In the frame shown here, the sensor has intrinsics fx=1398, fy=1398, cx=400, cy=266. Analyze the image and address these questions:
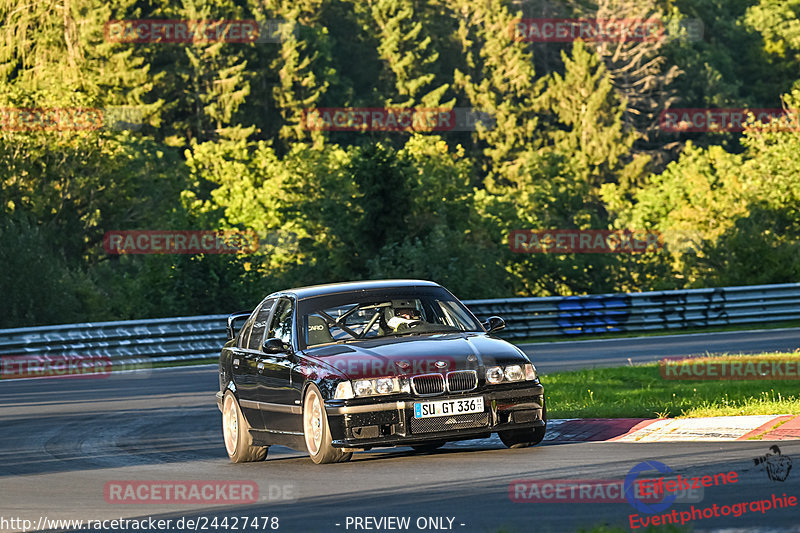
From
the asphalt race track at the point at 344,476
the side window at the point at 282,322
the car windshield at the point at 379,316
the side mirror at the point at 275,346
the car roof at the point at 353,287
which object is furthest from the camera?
the car roof at the point at 353,287

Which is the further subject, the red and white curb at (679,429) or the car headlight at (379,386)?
the red and white curb at (679,429)

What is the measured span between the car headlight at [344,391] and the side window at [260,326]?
204cm

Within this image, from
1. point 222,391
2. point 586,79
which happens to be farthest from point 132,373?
point 586,79

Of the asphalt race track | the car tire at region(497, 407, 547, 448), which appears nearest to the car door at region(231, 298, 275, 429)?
the asphalt race track

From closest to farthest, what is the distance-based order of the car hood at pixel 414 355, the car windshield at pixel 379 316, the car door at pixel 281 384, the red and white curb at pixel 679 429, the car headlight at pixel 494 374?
the car hood at pixel 414 355 → the car headlight at pixel 494 374 → the red and white curb at pixel 679 429 → the car door at pixel 281 384 → the car windshield at pixel 379 316

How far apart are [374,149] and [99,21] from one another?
1826 inches

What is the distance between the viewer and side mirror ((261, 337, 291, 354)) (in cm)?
1239

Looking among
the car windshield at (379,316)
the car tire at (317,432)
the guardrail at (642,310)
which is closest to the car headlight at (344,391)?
the car tire at (317,432)

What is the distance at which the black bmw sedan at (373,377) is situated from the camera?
11344 mm

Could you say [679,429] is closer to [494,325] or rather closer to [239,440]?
[494,325]

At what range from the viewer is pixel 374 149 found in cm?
4175

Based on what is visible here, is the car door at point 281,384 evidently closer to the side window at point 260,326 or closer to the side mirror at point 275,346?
the side mirror at point 275,346

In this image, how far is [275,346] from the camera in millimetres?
12398

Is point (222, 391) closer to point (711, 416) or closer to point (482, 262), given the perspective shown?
point (711, 416)
